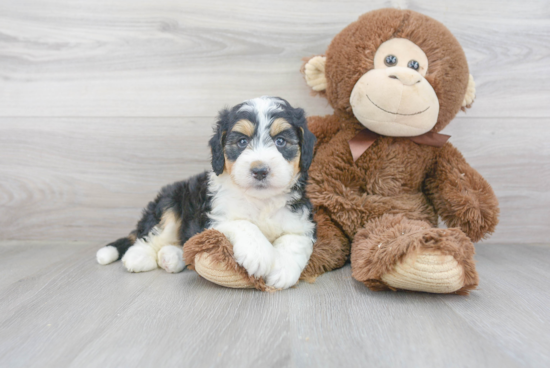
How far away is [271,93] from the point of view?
2.46m

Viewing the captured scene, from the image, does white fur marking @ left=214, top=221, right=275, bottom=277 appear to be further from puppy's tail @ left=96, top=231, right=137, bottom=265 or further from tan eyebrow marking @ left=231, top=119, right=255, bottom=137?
puppy's tail @ left=96, top=231, right=137, bottom=265

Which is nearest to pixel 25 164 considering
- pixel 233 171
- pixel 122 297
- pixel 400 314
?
pixel 122 297

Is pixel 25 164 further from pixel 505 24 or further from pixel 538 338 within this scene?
pixel 505 24

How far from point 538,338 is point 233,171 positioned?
3.90 feet

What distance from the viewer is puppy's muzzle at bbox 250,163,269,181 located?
1.55 m

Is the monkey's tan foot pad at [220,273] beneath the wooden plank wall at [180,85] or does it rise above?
beneath

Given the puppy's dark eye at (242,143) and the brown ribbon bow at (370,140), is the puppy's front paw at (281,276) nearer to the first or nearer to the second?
the puppy's dark eye at (242,143)

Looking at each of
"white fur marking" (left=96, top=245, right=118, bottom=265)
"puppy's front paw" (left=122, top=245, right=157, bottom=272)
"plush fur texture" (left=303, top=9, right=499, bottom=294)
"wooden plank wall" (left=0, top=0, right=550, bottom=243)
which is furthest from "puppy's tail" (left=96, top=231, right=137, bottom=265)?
"plush fur texture" (left=303, top=9, right=499, bottom=294)

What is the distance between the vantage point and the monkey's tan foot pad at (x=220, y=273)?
154 centimetres

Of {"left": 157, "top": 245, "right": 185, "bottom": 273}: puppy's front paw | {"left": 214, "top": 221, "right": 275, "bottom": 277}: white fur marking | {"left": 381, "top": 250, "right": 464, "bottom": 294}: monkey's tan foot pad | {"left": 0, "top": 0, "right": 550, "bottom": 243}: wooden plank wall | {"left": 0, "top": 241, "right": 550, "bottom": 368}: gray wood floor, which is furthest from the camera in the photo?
{"left": 0, "top": 0, "right": 550, "bottom": 243}: wooden plank wall

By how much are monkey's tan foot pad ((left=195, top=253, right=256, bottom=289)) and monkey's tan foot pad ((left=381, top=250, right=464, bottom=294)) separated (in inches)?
22.8

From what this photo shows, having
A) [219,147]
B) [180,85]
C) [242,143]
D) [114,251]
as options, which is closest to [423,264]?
[242,143]

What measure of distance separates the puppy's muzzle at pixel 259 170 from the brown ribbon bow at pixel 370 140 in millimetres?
597

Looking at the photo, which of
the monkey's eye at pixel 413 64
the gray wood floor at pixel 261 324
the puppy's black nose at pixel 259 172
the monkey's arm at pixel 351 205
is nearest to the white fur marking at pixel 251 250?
the gray wood floor at pixel 261 324
